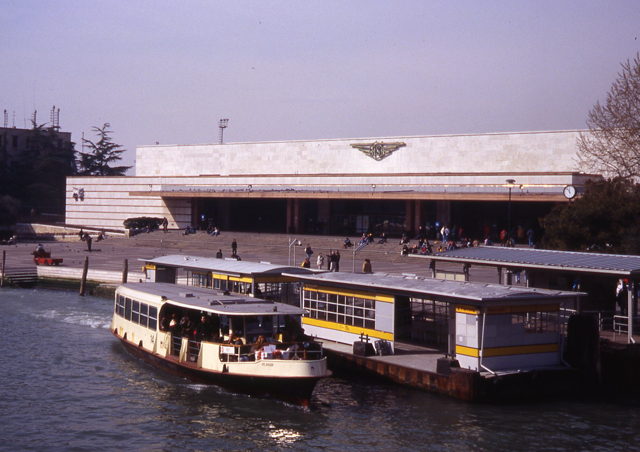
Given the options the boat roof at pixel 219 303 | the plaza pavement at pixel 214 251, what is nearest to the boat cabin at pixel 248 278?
the boat roof at pixel 219 303

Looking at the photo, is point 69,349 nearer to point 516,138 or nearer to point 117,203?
point 516,138

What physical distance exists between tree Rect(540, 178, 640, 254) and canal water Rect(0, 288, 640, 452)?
12398 mm

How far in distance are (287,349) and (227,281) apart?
9.67 meters

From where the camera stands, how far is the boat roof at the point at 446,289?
21.7 meters

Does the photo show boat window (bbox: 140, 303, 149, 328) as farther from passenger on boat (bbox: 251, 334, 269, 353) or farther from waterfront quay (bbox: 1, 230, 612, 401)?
waterfront quay (bbox: 1, 230, 612, 401)

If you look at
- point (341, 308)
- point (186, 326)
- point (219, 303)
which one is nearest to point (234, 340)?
point (219, 303)

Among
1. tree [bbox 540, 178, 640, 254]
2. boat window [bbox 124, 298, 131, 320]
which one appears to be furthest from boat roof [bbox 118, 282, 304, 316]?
tree [bbox 540, 178, 640, 254]

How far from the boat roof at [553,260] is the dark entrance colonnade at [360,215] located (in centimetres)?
2950

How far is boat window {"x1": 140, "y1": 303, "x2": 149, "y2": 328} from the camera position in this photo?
86.8 ft

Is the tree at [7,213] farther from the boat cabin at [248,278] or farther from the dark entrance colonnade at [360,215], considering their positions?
the boat cabin at [248,278]

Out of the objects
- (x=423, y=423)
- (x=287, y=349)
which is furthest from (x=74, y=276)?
(x=423, y=423)

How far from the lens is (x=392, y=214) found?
68500 millimetres

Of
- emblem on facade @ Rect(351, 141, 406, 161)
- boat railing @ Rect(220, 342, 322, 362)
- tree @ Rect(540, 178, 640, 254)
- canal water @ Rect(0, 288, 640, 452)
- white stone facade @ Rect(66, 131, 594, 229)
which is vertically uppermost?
emblem on facade @ Rect(351, 141, 406, 161)

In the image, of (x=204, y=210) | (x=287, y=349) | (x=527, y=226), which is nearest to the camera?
(x=287, y=349)
